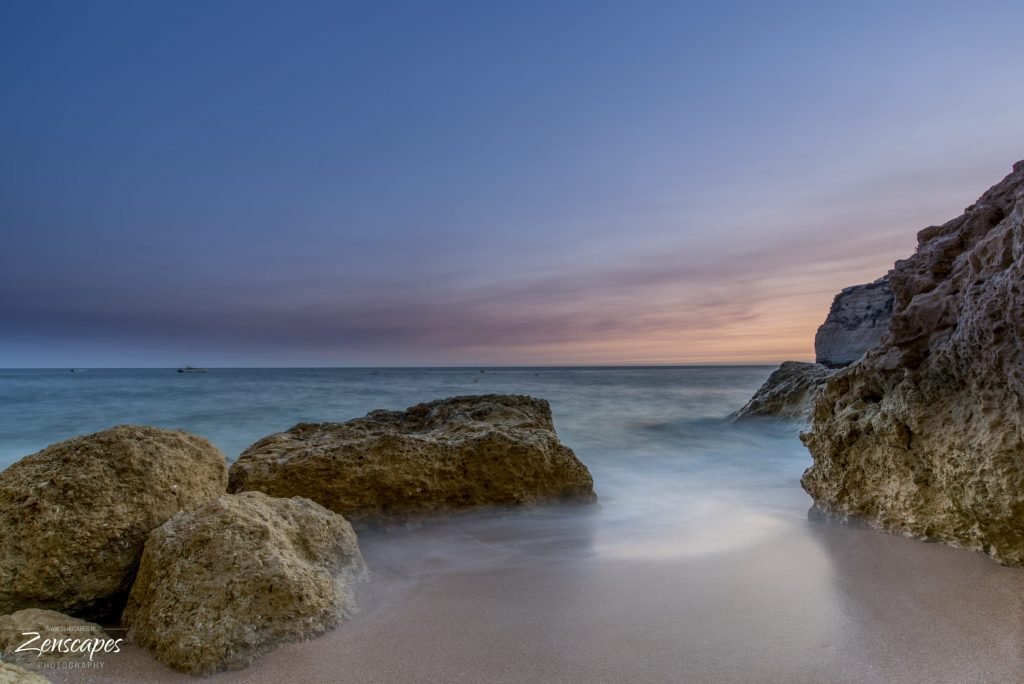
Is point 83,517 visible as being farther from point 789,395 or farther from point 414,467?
point 789,395

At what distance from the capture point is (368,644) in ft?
7.63

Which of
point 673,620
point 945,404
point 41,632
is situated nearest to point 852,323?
point 945,404

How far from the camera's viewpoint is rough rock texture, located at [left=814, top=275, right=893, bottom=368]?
3844 centimetres

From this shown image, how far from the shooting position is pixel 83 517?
8.40 feet

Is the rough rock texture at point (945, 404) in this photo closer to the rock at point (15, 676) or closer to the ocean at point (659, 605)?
the ocean at point (659, 605)

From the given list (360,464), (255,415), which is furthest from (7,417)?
(360,464)

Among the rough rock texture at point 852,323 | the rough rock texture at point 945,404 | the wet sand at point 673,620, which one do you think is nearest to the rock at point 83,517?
the wet sand at point 673,620

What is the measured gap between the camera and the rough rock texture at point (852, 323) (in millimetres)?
38438

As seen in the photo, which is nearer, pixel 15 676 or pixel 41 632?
pixel 15 676

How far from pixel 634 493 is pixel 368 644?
3903 mm

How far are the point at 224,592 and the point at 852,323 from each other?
4767 cm

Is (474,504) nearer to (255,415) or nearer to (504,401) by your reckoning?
(504,401)

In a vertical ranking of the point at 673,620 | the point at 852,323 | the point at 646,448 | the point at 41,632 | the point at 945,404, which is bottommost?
the point at 646,448

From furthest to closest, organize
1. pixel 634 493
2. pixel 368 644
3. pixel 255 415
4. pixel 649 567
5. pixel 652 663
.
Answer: pixel 255 415 < pixel 634 493 < pixel 649 567 < pixel 368 644 < pixel 652 663
